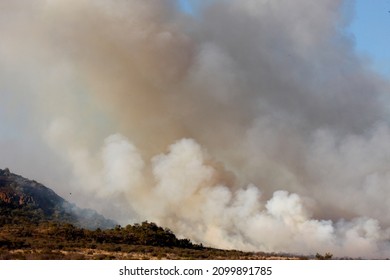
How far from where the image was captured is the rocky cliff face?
10575 cm

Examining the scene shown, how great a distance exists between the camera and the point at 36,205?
113938 mm

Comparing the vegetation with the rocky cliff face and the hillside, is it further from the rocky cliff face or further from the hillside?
the rocky cliff face

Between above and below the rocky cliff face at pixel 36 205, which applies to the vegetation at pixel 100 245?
below

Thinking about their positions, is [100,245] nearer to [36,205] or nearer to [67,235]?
[67,235]

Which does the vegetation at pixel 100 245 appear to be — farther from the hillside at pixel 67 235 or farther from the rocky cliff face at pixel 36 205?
the rocky cliff face at pixel 36 205

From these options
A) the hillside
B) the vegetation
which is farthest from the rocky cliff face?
the vegetation

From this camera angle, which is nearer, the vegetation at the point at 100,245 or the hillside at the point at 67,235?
the vegetation at the point at 100,245

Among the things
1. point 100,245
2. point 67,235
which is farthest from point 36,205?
point 100,245

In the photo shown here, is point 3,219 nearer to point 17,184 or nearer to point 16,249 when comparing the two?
point 17,184

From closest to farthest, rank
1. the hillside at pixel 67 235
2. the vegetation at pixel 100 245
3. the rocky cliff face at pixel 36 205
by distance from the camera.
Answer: the vegetation at pixel 100 245 → the hillside at pixel 67 235 → the rocky cliff face at pixel 36 205

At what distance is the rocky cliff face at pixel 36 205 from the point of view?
106m

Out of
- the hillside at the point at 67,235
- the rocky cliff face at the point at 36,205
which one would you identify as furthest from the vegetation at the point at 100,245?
the rocky cliff face at the point at 36,205
